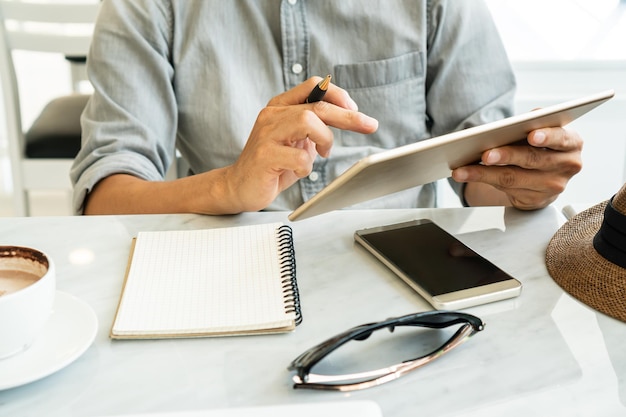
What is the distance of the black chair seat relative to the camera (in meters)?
1.80

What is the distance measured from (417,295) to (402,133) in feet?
1.79

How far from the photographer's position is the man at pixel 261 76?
1061 mm

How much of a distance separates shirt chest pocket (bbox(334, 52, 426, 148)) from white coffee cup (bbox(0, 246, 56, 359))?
0.69 m

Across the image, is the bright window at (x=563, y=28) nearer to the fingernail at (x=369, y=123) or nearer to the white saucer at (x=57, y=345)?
the fingernail at (x=369, y=123)

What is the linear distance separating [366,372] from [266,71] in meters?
0.70

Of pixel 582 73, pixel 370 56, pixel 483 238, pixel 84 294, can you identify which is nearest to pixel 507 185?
pixel 483 238

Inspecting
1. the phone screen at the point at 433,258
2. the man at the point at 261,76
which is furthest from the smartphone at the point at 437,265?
the man at the point at 261,76

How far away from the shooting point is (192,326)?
59 centimetres

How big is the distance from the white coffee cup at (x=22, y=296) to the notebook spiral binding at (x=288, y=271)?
213 millimetres

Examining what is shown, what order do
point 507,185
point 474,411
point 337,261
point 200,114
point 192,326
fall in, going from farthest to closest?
point 200,114, point 507,185, point 337,261, point 192,326, point 474,411

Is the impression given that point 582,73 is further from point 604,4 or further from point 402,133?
point 402,133

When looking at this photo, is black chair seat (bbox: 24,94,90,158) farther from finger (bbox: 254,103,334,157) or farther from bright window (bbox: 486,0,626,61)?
bright window (bbox: 486,0,626,61)

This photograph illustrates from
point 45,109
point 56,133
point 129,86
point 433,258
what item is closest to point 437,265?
point 433,258

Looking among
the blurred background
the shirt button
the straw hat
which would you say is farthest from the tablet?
the blurred background
